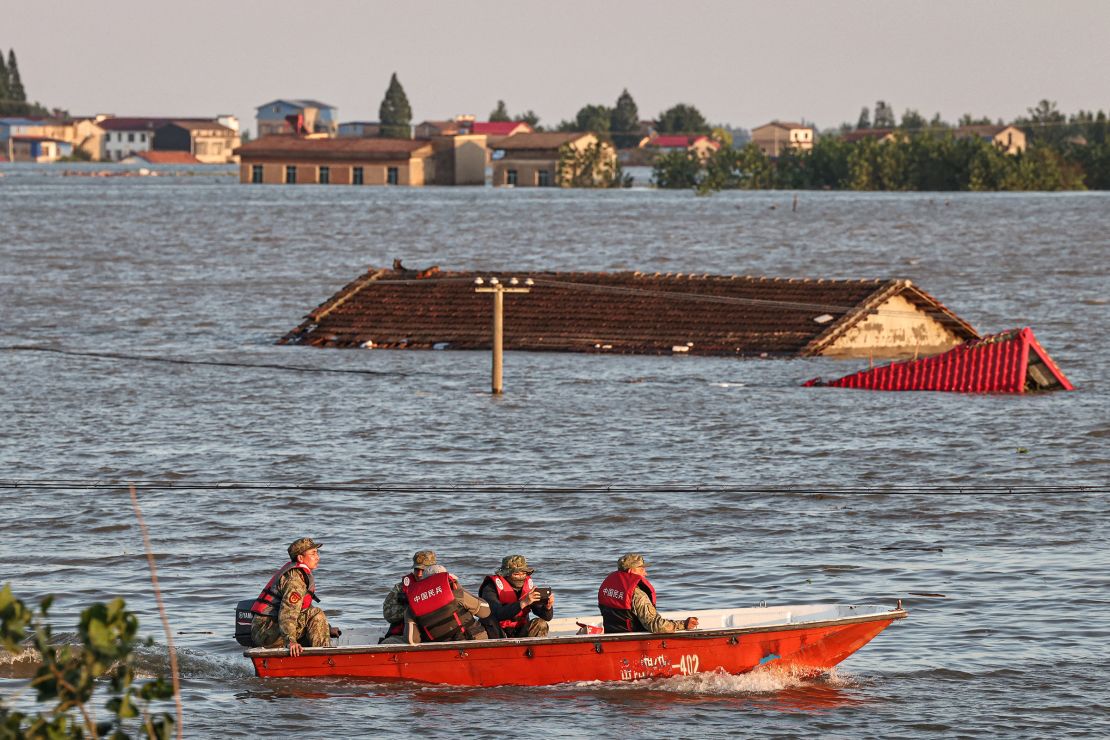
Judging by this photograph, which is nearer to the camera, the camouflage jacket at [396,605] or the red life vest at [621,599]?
the red life vest at [621,599]

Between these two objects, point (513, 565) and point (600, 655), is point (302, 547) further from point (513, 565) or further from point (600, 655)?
point (600, 655)

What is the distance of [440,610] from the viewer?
2406 centimetres

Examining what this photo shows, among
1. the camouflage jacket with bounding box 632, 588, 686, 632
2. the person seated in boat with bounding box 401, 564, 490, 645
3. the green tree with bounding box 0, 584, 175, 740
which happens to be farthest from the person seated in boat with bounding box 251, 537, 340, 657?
the green tree with bounding box 0, 584, 175, 740

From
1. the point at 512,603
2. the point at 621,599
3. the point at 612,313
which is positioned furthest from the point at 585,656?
the point at 612,313

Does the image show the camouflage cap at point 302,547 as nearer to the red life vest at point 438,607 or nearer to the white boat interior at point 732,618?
the red life vest at point 438,607

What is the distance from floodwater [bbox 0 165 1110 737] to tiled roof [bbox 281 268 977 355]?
1.00 m

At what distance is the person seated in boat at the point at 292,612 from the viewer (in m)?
24.1

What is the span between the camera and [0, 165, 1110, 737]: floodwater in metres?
24.5

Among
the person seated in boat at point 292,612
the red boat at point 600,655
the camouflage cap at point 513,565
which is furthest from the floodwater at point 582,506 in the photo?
the camouflage cap at point 513,565

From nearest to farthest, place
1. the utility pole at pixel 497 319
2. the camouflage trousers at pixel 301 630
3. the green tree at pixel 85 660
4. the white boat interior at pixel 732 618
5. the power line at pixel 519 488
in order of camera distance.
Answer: the green tree at pixel 85 660, the camouflage trousers at pixel 301 630, the white boat interior at pixel 732 618, the power line at pixel 519 488, the utility pole at pixel 497 319

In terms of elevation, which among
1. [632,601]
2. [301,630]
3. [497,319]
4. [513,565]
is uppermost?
[497,319]

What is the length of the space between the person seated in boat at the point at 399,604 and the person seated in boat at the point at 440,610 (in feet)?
0.29

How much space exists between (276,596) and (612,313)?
42682 millimetres

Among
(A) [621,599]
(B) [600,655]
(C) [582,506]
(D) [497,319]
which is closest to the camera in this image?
(A) [621,599]
